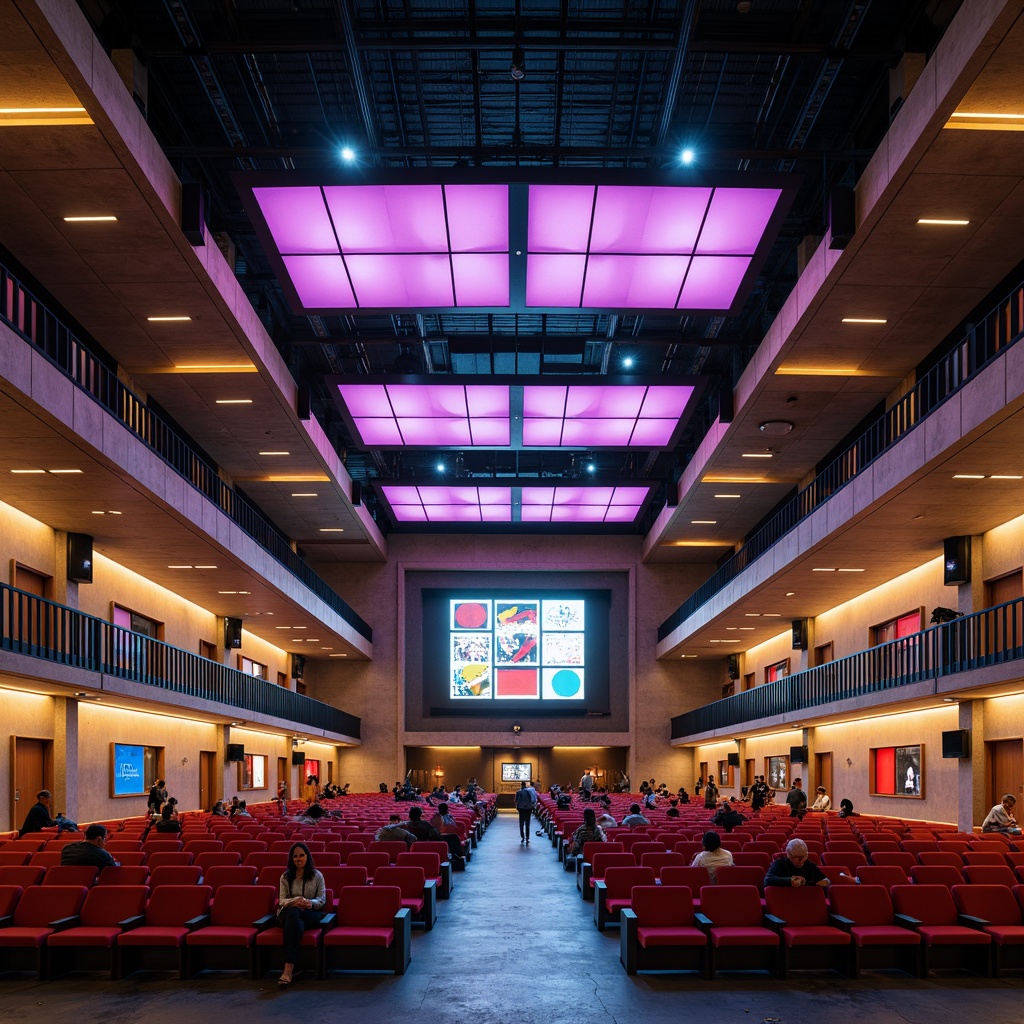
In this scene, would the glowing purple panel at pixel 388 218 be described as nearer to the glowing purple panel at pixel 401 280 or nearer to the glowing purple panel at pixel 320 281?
the glowing purple panel at pixel 401 280

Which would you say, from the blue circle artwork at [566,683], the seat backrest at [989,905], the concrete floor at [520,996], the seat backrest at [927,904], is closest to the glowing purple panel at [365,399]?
the concrete floor at [520,996]

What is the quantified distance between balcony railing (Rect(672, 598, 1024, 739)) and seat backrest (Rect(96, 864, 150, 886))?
13.1 m

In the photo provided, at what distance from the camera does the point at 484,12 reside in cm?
1623

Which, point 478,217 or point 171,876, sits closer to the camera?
point 171,876

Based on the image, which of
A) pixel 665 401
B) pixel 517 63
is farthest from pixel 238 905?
pixel 665 401

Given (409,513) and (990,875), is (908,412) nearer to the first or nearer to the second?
(990,875)

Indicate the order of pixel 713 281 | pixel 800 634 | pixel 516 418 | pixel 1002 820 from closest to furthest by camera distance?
pixel 1002 820 < pixel 713 281 < pixel 516 418 < pixel 800 634

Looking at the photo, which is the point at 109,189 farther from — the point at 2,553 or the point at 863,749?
the point at 863,749

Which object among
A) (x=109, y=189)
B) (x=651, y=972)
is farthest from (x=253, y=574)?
(x=651, y=972)

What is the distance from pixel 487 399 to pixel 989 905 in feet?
64.9

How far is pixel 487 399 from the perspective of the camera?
1109 inches

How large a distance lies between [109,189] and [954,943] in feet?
44.6

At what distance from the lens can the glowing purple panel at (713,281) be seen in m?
19.9

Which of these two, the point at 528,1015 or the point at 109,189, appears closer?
the point at 528,1015
